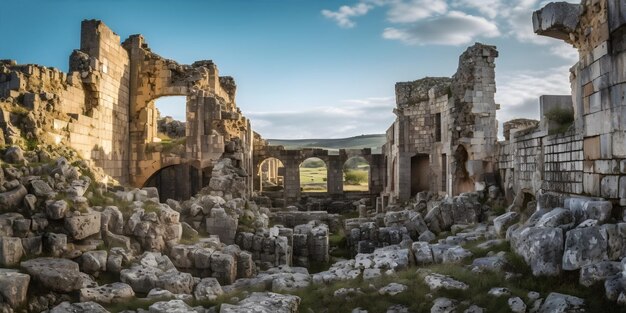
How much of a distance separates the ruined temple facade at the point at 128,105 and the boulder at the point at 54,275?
5802 millimetres

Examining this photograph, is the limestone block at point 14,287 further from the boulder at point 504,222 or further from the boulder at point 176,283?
the boulder at point 504,222

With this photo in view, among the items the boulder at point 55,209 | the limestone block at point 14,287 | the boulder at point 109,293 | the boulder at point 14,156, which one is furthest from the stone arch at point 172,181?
the limestone block at point 14,287

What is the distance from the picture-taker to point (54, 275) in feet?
24.2

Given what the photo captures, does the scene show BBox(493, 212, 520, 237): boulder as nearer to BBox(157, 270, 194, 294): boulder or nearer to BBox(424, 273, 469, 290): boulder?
BBox(424, 273, 469, 290): boulder

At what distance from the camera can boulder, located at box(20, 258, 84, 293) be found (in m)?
7.33

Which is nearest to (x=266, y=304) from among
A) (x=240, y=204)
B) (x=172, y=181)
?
(x=240, y=204)

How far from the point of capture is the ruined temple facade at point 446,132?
17.7 m

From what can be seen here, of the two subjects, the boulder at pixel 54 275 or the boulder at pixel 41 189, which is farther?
the boulder at pixel 41 189

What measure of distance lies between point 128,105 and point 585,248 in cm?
1622

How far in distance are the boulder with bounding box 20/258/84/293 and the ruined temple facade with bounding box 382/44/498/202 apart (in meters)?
12.5

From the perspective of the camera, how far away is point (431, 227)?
1456 cm

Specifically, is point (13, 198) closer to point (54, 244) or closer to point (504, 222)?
point (54, 244)

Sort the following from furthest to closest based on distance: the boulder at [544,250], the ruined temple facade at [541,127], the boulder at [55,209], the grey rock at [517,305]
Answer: the boulder at [55,209], the ruined temple facade at [541,127], the boulder at [544,250], the grey rock at [517,305]

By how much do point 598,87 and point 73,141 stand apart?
12.5 meters
